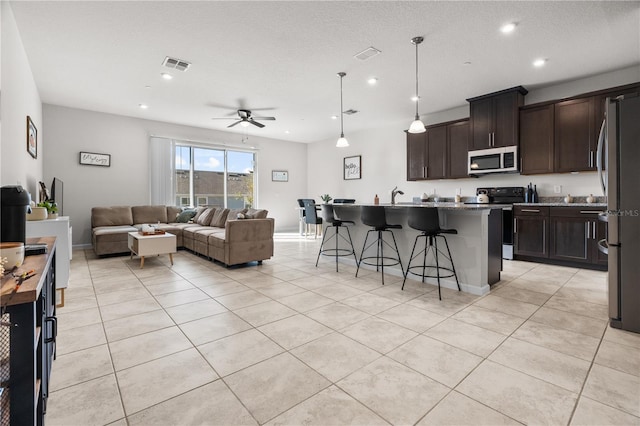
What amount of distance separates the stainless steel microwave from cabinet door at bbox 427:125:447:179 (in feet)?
1.92

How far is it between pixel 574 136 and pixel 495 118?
113cm

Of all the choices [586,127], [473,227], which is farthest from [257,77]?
[586,127]

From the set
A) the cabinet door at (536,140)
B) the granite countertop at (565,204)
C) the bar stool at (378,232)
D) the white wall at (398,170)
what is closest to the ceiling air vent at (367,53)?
the bar stool at (378,232)

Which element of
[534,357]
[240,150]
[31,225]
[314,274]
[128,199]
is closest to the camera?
[534,357]

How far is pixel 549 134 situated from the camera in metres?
4.68

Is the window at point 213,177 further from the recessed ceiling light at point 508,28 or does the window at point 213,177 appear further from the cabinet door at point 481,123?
the recessed ceiling light at point 508,28

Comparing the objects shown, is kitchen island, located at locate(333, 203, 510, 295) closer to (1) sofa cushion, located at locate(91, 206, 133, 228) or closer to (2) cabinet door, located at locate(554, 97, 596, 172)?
(2) cabinet door, located at locate(554, 97, 596, 172)

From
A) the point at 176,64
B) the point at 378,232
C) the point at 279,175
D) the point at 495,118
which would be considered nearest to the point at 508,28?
the point at 495,118

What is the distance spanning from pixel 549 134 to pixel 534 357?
4.06 meters

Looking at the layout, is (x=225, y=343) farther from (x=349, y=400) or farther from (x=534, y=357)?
(x=534, y=357)

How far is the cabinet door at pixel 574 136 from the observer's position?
4.32 metres

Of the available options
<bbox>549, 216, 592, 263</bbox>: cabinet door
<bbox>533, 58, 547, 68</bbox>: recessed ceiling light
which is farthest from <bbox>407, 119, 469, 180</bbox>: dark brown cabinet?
<bbox>549, 216, 592, 263</bbox>: cabinet door

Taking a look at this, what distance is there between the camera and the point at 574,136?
176 inches

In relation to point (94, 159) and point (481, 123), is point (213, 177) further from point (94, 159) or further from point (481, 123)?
point (481, 123)
